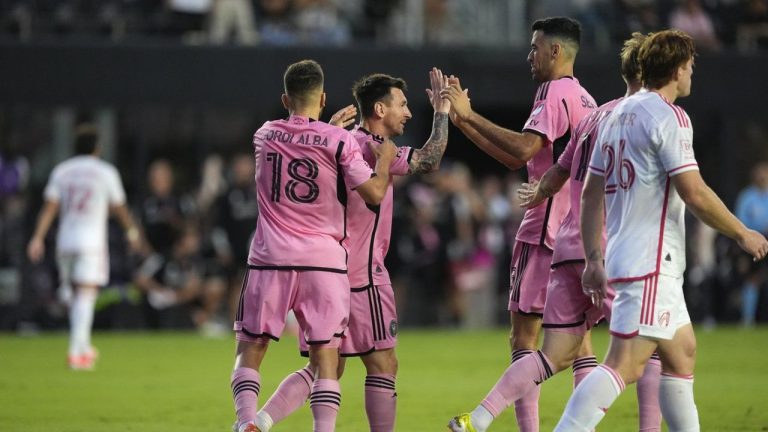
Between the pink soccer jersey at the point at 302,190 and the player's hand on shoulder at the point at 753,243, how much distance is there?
7.38ft

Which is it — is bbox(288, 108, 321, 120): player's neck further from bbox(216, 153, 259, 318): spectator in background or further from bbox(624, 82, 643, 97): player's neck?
bbox(216, 153, 259, 318): spectator in background

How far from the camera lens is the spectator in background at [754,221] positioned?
20.7 metres

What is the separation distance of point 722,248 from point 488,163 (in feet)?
17.5

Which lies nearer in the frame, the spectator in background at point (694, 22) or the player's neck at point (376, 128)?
the player's neck at point (376, 128)

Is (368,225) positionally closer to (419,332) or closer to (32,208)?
(419,332)

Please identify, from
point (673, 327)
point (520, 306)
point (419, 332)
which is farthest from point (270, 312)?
point (419, 332)

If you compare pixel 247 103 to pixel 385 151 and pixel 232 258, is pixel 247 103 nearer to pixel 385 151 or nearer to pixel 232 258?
pixel 232 258

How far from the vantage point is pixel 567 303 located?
25.1 ft

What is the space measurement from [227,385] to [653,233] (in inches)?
280

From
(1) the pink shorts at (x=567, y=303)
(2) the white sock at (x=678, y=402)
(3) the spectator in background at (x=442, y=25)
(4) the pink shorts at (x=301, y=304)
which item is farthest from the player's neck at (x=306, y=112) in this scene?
(3) the spectator in background at (x=442, y=25)

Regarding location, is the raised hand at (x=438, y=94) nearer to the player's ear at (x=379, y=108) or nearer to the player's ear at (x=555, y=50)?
the player's ear at (x=379, y=108)

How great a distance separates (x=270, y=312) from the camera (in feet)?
25.3

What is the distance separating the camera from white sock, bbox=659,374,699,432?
6648 mm

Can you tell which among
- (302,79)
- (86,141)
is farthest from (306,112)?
(86,141)
